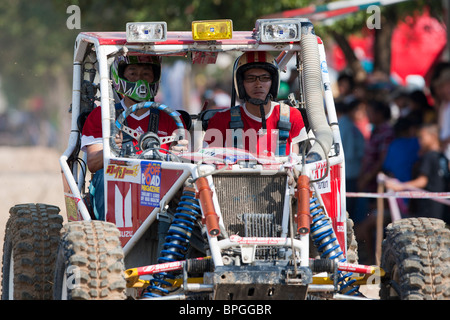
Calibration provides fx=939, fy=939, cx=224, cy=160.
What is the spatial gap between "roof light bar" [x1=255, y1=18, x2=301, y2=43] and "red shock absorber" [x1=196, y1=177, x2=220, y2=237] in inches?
66.0

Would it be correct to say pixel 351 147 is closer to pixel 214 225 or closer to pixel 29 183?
pixel 214 225

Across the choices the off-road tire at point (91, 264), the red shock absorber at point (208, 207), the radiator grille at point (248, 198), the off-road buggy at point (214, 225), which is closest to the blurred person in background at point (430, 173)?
the off-road buggy at point (214, 225)

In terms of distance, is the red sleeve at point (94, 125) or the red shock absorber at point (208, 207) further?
the red sleeve at point (94, 125)

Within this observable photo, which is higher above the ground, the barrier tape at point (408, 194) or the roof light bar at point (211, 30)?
the roof light bar at point (211, 30)

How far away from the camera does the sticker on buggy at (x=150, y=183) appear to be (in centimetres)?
677

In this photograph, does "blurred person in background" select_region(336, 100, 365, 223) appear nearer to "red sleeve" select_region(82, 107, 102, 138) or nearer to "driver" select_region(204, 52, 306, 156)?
"driver" select_region(204, 52, 306, 156)

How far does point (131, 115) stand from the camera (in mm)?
8047

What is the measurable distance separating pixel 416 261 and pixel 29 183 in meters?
16.7

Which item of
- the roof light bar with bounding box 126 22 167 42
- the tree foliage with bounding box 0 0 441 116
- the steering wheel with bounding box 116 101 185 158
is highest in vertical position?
the tree foliage with bounding box 0 0 441 116

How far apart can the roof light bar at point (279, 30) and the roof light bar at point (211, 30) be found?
0.27m

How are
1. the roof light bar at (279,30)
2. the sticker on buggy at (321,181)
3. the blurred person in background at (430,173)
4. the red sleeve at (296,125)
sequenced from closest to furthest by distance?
the sticker on buggy at (321,181) → the roof light bar at (279,30) → the red sleeve at (296,125) → the blurred person in background at (430,173)

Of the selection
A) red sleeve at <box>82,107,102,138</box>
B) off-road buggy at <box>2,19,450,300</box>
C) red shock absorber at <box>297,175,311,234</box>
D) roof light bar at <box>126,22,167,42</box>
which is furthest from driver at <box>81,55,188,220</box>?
red shock absorber at <box>297,175,311,234</box>

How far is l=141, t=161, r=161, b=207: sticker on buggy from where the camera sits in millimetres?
6766

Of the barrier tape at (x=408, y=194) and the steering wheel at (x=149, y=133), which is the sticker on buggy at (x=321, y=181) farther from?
the barrier tape at (x=408, y=194)
